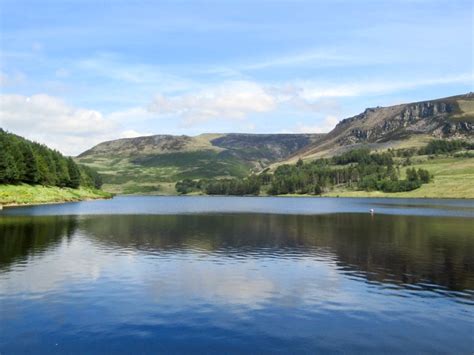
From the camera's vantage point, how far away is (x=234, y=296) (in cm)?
3938

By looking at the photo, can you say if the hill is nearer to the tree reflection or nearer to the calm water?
the tree reflection

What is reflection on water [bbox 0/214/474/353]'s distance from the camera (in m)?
28.5

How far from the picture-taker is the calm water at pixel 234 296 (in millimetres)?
28344

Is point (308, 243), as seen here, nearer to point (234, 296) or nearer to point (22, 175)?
point (234, 296)

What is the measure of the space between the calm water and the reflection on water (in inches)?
5.1

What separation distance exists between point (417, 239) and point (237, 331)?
5938 centimetres

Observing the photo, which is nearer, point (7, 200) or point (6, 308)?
point (6, 308)

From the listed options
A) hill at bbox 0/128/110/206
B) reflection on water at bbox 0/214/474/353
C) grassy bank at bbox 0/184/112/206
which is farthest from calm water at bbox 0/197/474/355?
grassy bank at bbox 0/184/112/206

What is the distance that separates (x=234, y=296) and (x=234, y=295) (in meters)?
0.34

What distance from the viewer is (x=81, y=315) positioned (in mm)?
33125

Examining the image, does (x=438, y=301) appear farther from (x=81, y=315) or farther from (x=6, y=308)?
(x=6, y=308)

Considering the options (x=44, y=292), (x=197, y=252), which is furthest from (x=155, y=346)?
(x=197, y=252)

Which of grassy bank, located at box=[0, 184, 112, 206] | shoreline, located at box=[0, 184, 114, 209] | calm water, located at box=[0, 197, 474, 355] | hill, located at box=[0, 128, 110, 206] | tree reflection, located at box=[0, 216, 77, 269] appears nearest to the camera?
calm water, located at box=[0, 197, 474, 355]

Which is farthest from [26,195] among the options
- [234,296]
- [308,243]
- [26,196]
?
[234,296]
